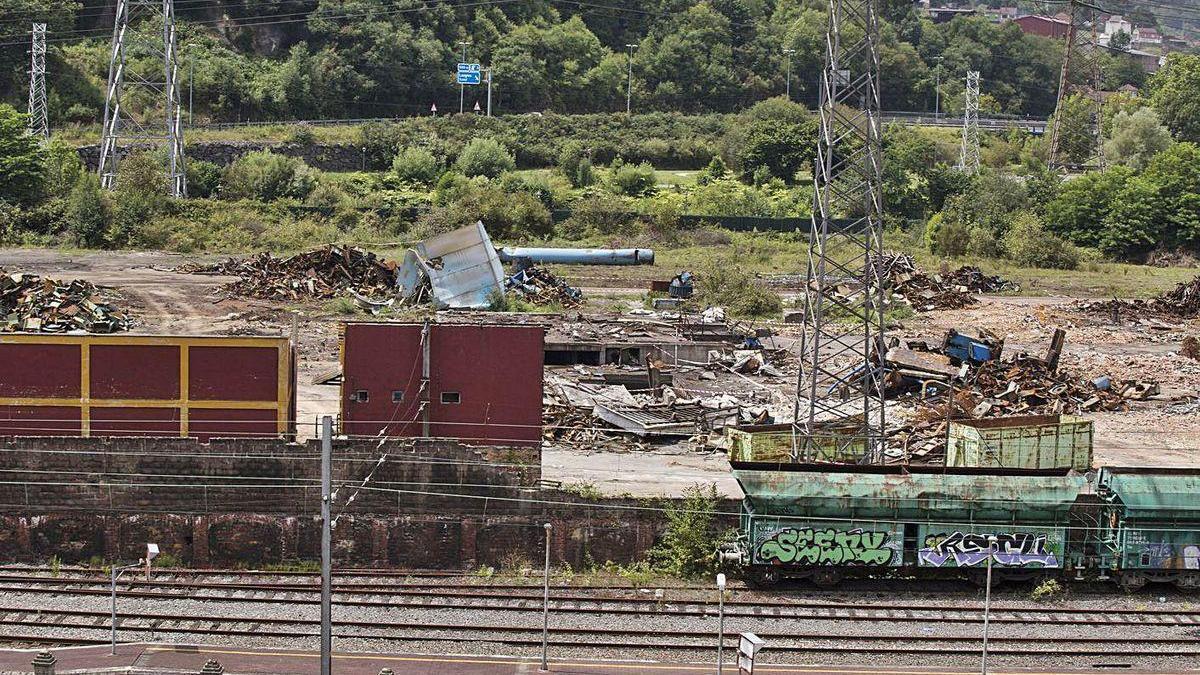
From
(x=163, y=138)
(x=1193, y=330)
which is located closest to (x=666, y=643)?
(x=1193, y=330)

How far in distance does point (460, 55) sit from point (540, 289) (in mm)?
62293

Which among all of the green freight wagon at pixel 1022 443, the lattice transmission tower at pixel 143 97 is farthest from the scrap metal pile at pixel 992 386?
the lattice transmission tower at pixel 143 97

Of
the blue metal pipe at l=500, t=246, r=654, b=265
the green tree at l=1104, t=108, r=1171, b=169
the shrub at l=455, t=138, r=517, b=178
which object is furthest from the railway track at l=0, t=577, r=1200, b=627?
the green tree at l=1104, t=108, r=1171, b=169

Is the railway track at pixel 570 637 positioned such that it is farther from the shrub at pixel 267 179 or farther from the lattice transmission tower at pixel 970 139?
the lattice transmission tower at pixel 970 139

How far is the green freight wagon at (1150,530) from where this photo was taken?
92.7ft

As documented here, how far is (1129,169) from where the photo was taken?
282ft

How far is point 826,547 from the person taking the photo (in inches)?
1102

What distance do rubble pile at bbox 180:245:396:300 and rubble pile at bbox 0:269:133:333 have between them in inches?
251

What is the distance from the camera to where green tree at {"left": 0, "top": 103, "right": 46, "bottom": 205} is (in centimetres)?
7200

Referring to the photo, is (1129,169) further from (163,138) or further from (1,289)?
(1,289)

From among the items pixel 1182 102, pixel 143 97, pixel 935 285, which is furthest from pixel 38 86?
pixel 1182 102

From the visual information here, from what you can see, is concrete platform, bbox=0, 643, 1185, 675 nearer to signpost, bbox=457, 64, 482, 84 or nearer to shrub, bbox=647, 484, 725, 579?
shrub, bbox=647, 484, 725, 579

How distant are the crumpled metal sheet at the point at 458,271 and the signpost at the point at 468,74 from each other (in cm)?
5524

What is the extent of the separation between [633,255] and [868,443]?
39.6 m
